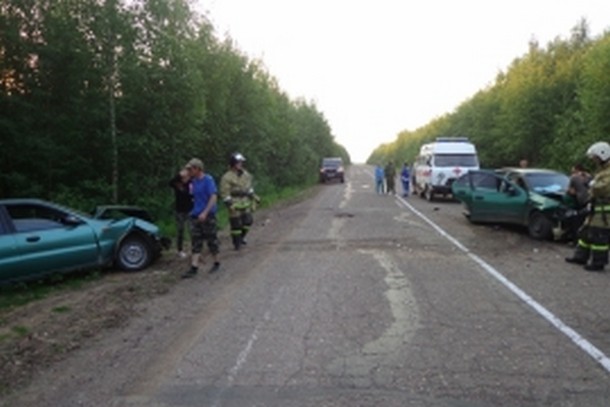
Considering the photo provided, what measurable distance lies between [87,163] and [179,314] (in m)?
9.42

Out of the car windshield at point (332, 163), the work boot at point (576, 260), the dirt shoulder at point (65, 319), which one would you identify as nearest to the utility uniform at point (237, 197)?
the dirt shoulder at point (65, 319)

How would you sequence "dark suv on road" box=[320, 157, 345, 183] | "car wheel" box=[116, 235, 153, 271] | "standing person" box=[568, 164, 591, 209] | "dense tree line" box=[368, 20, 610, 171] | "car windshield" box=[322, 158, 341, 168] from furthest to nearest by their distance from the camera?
"car windshield" box=[322, 158, 341, 168] < "dark suv on road" box=[320, 157, 345, 183] < "dense tree line" box=[368, 20, 610, 171] < "standing person" box=[568, 164, 591, 209] < "car wheel" box=[116, 235, 153, 271]

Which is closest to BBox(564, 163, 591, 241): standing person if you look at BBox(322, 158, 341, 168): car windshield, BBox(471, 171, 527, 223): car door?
BBox(471, 171, 527, 223): car door

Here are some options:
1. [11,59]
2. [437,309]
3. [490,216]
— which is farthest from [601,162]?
[11,59]

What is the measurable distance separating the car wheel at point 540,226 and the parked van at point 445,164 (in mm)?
10483

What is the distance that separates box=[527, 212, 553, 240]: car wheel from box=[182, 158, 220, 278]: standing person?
7197 millimetres

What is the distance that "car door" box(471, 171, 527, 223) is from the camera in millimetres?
13039

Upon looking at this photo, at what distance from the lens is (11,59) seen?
1333cm

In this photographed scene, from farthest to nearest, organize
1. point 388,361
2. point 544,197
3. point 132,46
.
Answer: point 132,46
point 544,197
point 388,361

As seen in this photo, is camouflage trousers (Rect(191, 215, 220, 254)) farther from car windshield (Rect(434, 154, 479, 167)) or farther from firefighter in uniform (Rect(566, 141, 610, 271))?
car windshield (Rect(434, 154, 479, 167))

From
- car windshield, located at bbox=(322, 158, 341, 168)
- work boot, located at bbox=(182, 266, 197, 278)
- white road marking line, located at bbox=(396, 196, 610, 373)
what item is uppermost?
car windshield, located at bbox=(322, 158, 341, 168)

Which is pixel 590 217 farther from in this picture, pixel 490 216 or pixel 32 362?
pixel 32 362

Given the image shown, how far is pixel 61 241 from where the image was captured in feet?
27.9

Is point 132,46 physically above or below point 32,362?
above
